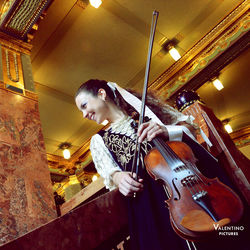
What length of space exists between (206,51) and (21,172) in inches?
→ 184

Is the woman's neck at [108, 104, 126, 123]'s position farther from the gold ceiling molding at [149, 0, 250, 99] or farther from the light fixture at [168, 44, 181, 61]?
the light fixture at [168, 44, 181, 61]

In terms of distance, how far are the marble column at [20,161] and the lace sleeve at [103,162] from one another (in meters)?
1.33

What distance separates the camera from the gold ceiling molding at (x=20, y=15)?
3.24 m

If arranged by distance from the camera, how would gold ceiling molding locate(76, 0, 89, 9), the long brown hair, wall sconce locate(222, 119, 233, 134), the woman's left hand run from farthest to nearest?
wall sconce locate(222, 119, 233, 134) < gold ceiling molding locate(76, 0, 89, 9) < the long brown hair < the woman's left hand

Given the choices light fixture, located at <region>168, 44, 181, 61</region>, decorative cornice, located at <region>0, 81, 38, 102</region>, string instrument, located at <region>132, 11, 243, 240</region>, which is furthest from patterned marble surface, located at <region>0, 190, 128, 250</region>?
light fixture, located at <region>168, 44, 181, 61</region>

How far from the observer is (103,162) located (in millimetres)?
1263

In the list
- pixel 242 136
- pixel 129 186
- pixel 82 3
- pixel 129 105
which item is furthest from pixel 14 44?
pixel 242 136

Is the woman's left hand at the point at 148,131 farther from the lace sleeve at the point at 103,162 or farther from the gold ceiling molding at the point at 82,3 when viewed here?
the gold ceiling molding at the point at 82,3

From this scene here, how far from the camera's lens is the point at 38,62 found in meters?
4.70

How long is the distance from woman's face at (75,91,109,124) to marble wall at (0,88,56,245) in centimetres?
136

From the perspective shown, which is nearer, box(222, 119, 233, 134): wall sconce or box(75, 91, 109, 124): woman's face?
box(75, 91, 109, 124): woman's face

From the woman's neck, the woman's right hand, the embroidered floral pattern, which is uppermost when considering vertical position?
the woman's neck

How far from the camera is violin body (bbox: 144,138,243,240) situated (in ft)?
1.95

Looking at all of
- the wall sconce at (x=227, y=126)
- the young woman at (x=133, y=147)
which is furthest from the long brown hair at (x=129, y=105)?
the wall sconce at (x=227, y=126)
